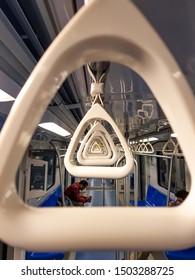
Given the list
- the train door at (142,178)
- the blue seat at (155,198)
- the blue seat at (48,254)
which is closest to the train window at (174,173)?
the blue seat at (155,198)

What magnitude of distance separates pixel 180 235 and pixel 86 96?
1.48 metres

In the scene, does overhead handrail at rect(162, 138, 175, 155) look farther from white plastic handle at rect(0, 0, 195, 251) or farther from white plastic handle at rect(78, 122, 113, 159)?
white plastic handle at rect(0, 0, 195, 251)

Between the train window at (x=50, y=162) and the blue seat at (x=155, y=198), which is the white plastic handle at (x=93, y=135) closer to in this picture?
the train window at (x=50, y=162)

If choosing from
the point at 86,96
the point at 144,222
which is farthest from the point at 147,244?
the point at 86,96

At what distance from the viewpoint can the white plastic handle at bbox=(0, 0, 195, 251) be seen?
18 centimetres

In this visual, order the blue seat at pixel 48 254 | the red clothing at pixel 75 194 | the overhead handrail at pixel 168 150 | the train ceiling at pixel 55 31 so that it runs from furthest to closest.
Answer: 1. the red clothing at pixel 75 194
2. the blue seat at pixel 48 254
3. the overhead handrail at pixel 168 150
4. the train ceiling at pixel 55 31

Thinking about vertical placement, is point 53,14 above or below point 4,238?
above

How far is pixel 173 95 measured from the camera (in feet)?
0.60

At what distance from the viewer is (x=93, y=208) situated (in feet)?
0.60

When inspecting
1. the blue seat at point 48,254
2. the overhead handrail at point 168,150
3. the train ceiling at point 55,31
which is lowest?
the blue seat at point 48,254

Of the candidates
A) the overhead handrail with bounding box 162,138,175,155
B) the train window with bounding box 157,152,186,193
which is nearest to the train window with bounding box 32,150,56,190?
the overhead handrail with bounding box 162,138,175,155

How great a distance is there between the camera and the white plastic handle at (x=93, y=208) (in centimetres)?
18

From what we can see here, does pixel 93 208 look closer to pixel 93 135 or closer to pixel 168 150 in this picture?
pixel 93 135

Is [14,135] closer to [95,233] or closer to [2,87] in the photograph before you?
Result: [95,233]
